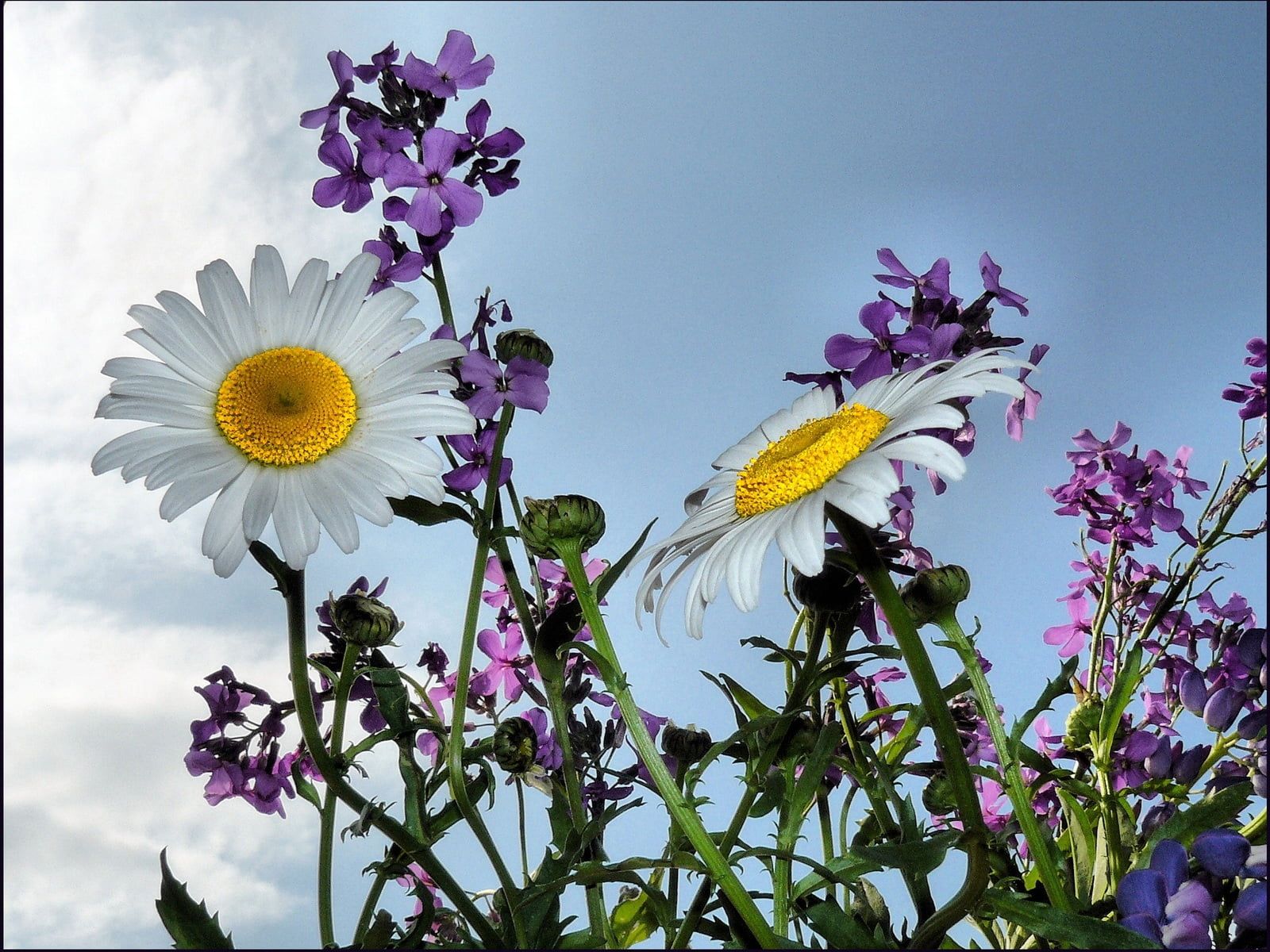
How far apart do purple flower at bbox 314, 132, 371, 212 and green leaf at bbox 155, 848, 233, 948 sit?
1.91ft

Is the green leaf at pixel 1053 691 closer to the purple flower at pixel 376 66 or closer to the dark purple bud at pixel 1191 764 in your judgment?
the dark purple bud at pixel 1191 764

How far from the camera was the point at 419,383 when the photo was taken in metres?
0.81

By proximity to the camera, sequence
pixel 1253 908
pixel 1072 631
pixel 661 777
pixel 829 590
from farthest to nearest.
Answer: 1. pixel 1072 631
2. pixel 829 590
3. pixel 661 777
4. pixel 1253 908

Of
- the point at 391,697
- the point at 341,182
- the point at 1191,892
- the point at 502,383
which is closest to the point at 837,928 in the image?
the point at 1191,892

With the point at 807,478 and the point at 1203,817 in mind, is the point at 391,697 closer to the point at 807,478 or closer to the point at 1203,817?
the point at 807,478

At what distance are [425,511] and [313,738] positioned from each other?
0.18m

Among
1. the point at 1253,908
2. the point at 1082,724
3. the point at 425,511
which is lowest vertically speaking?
the point at 1253,908

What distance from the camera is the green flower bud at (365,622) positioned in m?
0.82

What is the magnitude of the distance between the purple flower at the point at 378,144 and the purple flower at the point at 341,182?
32 millimetres

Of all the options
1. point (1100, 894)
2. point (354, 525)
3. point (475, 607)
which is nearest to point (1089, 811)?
point (1100, 894)

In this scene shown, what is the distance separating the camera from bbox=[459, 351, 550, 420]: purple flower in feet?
Result: 2.85

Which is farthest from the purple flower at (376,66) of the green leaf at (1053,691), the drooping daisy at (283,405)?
the green leaf at (1053,691)

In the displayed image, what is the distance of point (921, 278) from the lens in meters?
0.94

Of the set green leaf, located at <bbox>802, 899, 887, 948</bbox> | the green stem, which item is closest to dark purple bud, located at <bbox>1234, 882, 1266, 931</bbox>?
the green stem
